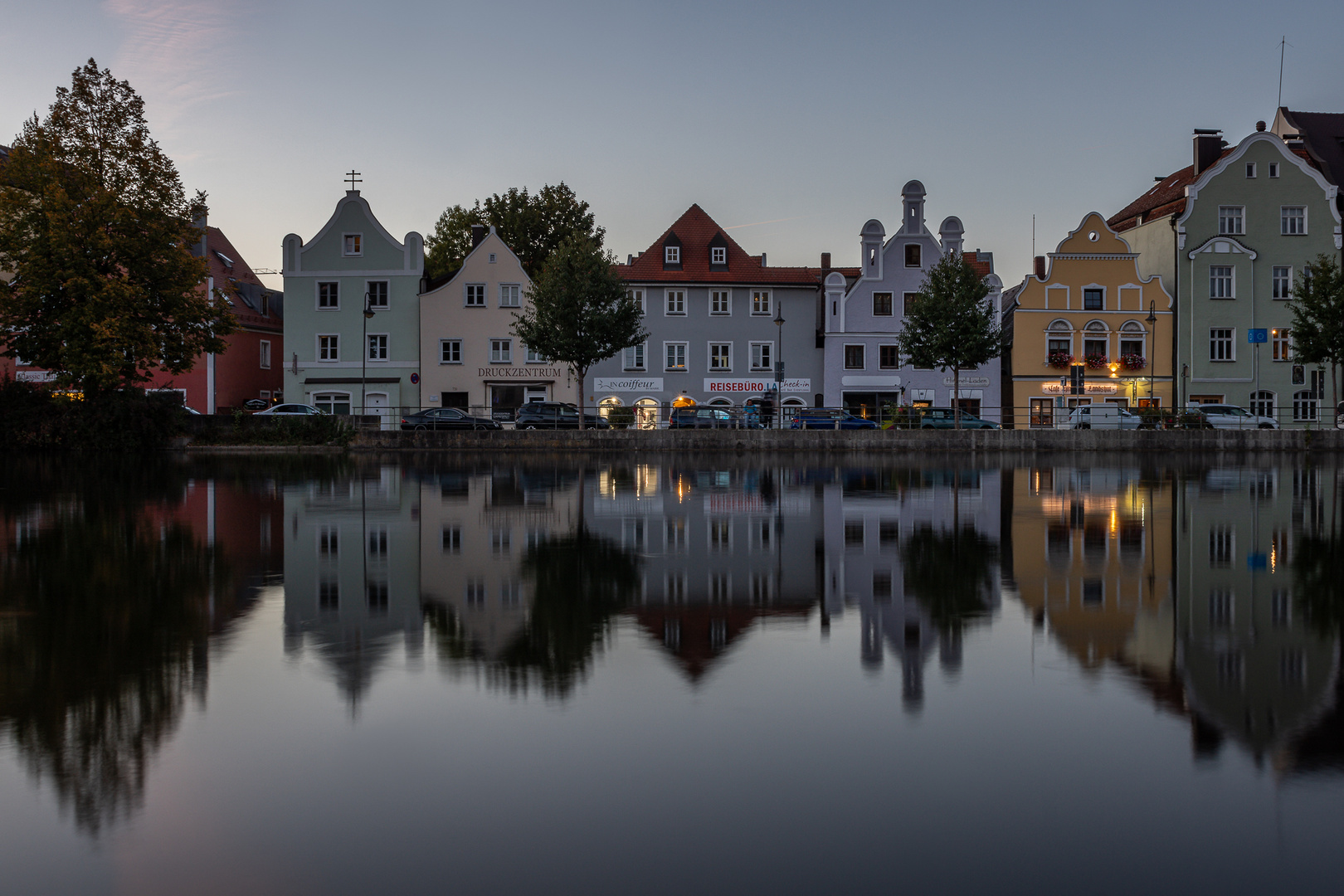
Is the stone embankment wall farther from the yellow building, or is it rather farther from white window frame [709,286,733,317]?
white window frame [709,286,733,317]

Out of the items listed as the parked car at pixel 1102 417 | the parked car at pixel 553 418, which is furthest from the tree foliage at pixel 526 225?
the parked car at pixel 1102 417

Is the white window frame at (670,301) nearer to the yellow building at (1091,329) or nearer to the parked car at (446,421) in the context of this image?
the parked car at (446,421)

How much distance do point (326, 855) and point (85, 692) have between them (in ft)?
9.84

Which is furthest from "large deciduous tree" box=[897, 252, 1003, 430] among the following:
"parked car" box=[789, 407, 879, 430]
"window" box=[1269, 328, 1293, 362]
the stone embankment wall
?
"window" box=[1269, 328, 1293, 362]

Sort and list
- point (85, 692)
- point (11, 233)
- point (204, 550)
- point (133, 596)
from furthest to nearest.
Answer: point (11, 233), point (204, 550), point (133, 596), point (85, 692)

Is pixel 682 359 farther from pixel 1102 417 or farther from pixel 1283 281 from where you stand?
pixel 1283 281

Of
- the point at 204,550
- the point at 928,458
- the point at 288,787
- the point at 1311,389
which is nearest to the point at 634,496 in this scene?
the point at 204,550

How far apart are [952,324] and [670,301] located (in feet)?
60.1

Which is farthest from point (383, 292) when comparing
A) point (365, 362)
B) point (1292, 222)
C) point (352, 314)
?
point (1292, 222)

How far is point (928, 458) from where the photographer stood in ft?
136

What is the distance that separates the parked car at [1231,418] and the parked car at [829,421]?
1474 cm

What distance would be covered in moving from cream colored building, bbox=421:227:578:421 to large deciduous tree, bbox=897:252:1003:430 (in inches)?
756

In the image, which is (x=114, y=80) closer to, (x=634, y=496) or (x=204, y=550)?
(x=634, y=496)

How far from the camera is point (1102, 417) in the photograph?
174 ft
